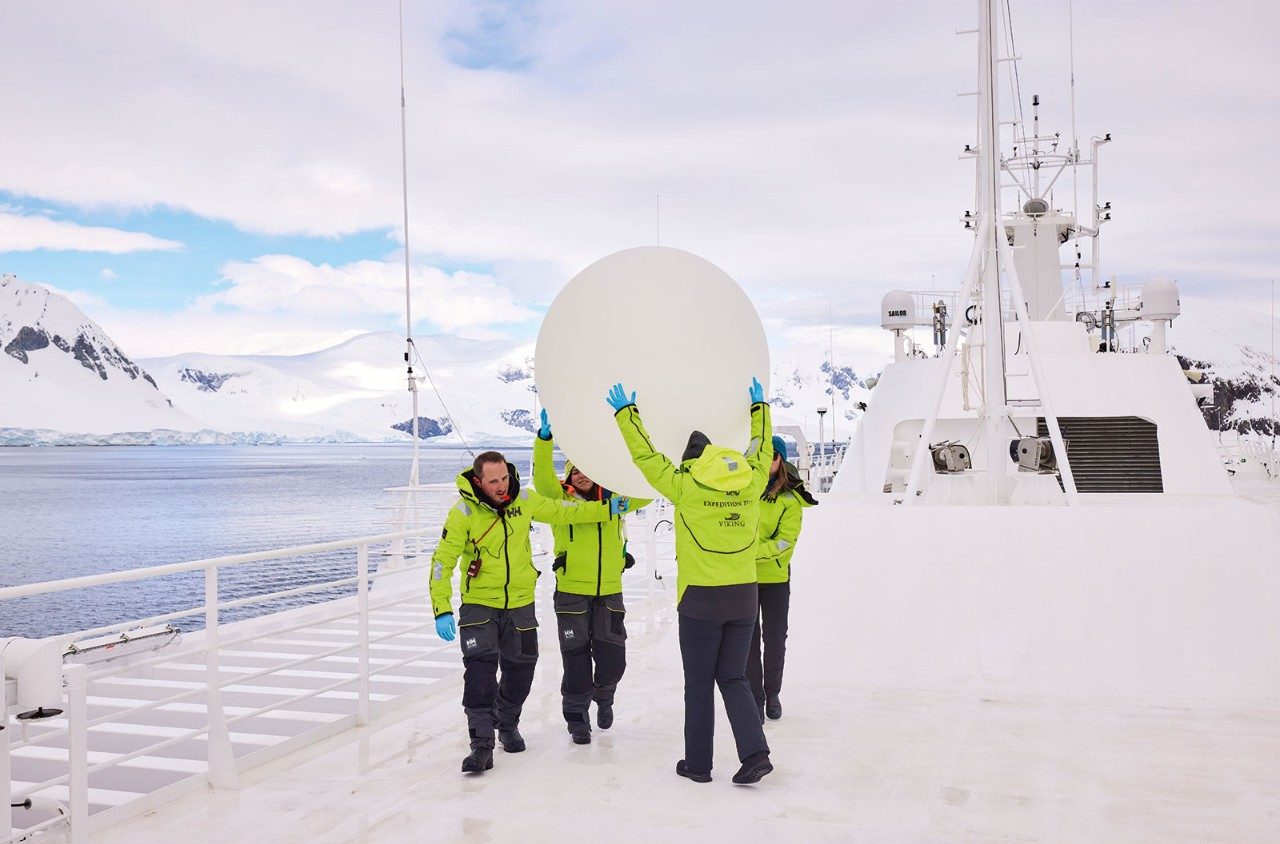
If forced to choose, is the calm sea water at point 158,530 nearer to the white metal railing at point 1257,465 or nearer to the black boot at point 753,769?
the black boot at point 753,769

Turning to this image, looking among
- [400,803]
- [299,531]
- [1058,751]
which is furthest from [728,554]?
[299,531]

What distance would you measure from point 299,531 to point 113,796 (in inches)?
2001

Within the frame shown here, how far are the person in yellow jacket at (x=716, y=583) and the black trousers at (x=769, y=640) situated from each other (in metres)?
1.07

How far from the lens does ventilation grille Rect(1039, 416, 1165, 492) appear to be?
12945 mm

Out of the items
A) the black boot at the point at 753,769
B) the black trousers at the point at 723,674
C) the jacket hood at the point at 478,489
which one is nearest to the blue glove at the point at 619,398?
the jacket hood at the point at 478,489

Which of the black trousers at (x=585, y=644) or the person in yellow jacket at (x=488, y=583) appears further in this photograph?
the black trousers at (x=585, y=644)

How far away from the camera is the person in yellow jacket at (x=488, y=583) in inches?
205

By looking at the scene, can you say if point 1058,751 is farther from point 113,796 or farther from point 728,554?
point 113,796

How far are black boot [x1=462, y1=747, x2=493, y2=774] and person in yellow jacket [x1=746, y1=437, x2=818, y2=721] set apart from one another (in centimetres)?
168

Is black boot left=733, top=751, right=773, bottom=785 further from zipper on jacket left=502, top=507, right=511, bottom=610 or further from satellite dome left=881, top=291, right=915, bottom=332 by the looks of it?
satellite dome left=881, top=291, right=915, bottom=332

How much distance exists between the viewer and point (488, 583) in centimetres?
533

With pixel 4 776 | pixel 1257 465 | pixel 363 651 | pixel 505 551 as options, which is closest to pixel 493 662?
pixel 505 551

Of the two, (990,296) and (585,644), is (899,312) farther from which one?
(585,644)

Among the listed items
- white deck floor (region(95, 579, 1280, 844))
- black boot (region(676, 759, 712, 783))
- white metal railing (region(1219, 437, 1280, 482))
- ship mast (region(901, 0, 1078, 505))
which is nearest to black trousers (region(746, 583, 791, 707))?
white deck floor (region(95, 579, 1280, 844))
